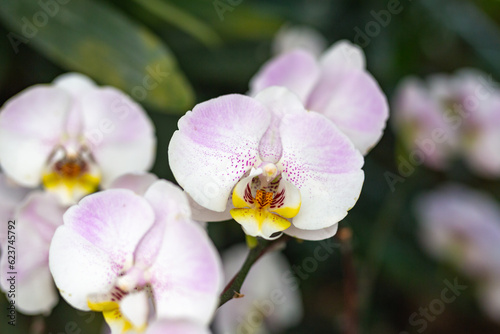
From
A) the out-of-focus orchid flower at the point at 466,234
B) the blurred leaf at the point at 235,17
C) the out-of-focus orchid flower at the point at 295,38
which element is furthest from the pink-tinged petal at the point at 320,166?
the out-of-focus orchid flower at the point at 466,234

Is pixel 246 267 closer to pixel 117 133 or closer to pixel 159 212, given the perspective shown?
pixel 159 212

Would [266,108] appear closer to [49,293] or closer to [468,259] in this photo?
[49,293]

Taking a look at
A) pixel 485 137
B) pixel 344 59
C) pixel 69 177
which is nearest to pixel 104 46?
pixel 69 177

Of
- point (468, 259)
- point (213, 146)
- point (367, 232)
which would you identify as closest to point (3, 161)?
point (213, 146)

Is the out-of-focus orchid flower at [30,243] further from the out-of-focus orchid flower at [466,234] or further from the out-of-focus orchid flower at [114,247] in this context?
the out-of-focus orchid flower at [466,234]

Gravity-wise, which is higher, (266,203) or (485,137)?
(266,203)
